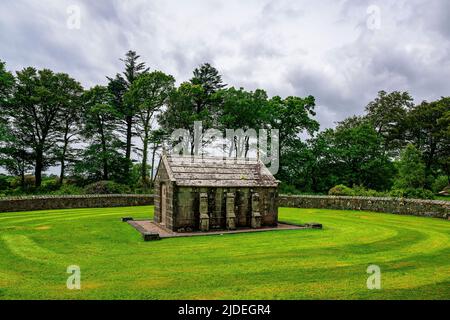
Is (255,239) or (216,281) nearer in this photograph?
(216,281)

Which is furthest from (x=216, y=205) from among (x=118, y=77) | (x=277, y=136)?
(x=118, y=77)

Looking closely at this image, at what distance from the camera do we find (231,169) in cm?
2053

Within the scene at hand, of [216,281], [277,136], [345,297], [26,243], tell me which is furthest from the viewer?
[277,136]

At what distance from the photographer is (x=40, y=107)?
1644 inches

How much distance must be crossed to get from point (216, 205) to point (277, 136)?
2641 centimetres

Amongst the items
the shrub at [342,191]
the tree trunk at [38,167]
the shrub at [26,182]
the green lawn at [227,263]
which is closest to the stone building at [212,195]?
the green lawn at [227,263]

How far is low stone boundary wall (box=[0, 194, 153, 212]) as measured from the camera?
90.4 ft

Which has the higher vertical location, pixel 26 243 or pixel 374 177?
pixel 374 177

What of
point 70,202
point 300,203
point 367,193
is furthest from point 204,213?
point 367,193

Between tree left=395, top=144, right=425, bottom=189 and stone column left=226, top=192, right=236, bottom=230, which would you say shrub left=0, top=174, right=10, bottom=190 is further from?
tree left=395, top=144, right=425, bottom=189

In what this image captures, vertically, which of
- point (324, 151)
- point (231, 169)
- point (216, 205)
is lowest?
point (216, 205)

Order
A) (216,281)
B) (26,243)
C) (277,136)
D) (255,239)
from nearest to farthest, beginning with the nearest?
1. (216,281)
2. (26,243)
3. (255,239)
4. (277,136)

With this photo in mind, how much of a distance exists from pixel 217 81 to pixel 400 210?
1193 inches
